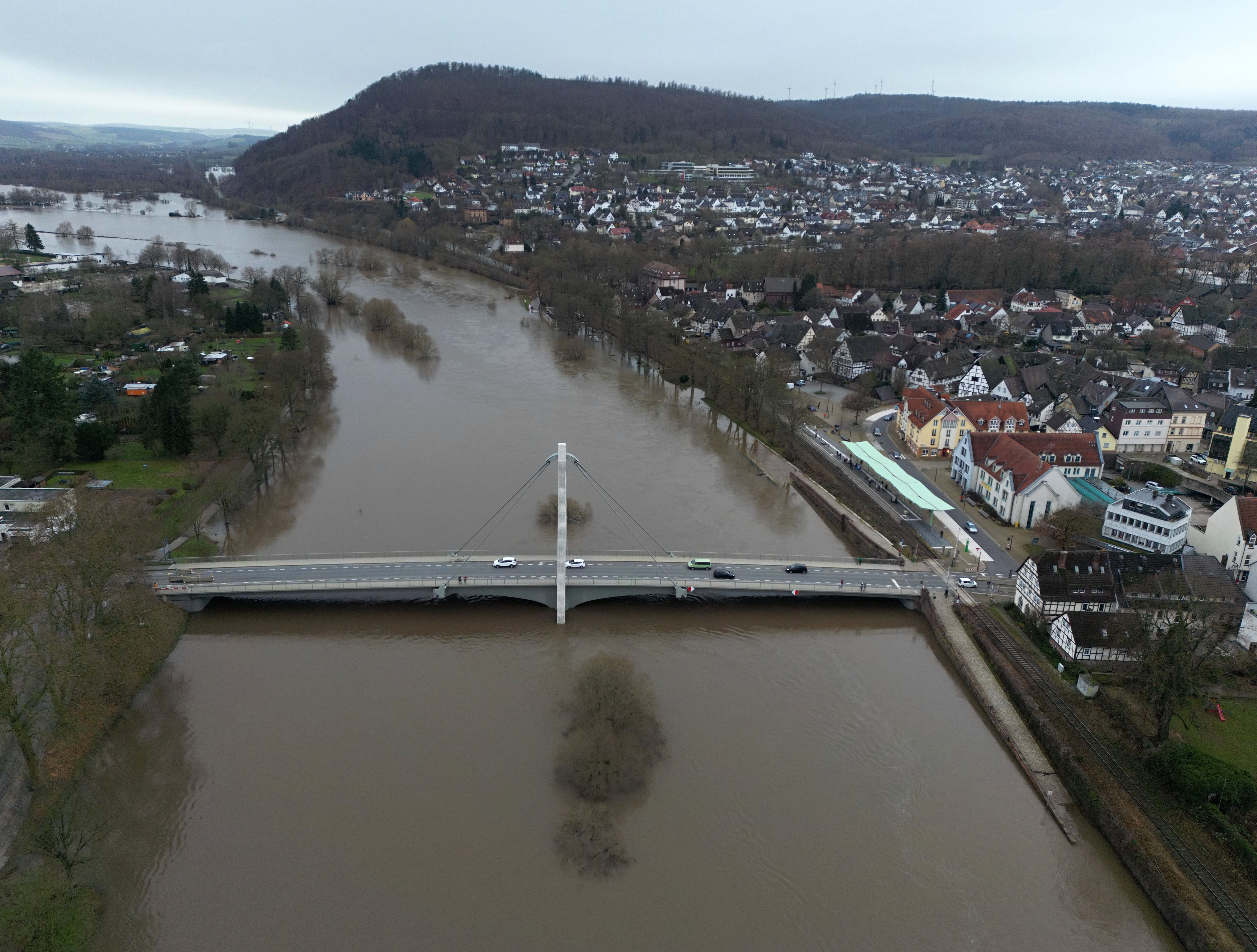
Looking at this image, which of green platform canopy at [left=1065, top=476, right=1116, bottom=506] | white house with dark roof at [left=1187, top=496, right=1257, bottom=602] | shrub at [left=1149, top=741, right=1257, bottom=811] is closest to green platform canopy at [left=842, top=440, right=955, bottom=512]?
green platform canopy at [left=1065, top=476, right=1116, bottom=506]

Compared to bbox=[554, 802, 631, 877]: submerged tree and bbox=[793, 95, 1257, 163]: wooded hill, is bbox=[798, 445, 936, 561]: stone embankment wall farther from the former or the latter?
bbox=[793, 95, 1257, 163]: wooded hill

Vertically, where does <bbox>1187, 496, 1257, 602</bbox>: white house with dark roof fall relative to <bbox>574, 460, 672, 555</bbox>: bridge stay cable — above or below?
above

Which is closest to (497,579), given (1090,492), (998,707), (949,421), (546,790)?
(546,790)

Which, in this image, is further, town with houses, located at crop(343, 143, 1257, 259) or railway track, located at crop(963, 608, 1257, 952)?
town with houses, located at crop(343, 143, 1257, 259)

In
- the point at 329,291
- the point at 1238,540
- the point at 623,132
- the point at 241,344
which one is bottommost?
the point at 241,344

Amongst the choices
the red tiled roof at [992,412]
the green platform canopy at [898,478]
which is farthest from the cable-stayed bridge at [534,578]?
the red tiled roof at [992,412]

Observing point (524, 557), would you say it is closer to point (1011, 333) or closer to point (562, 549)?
point (562, 549)

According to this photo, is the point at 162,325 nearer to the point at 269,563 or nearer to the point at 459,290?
the point at 459,290
